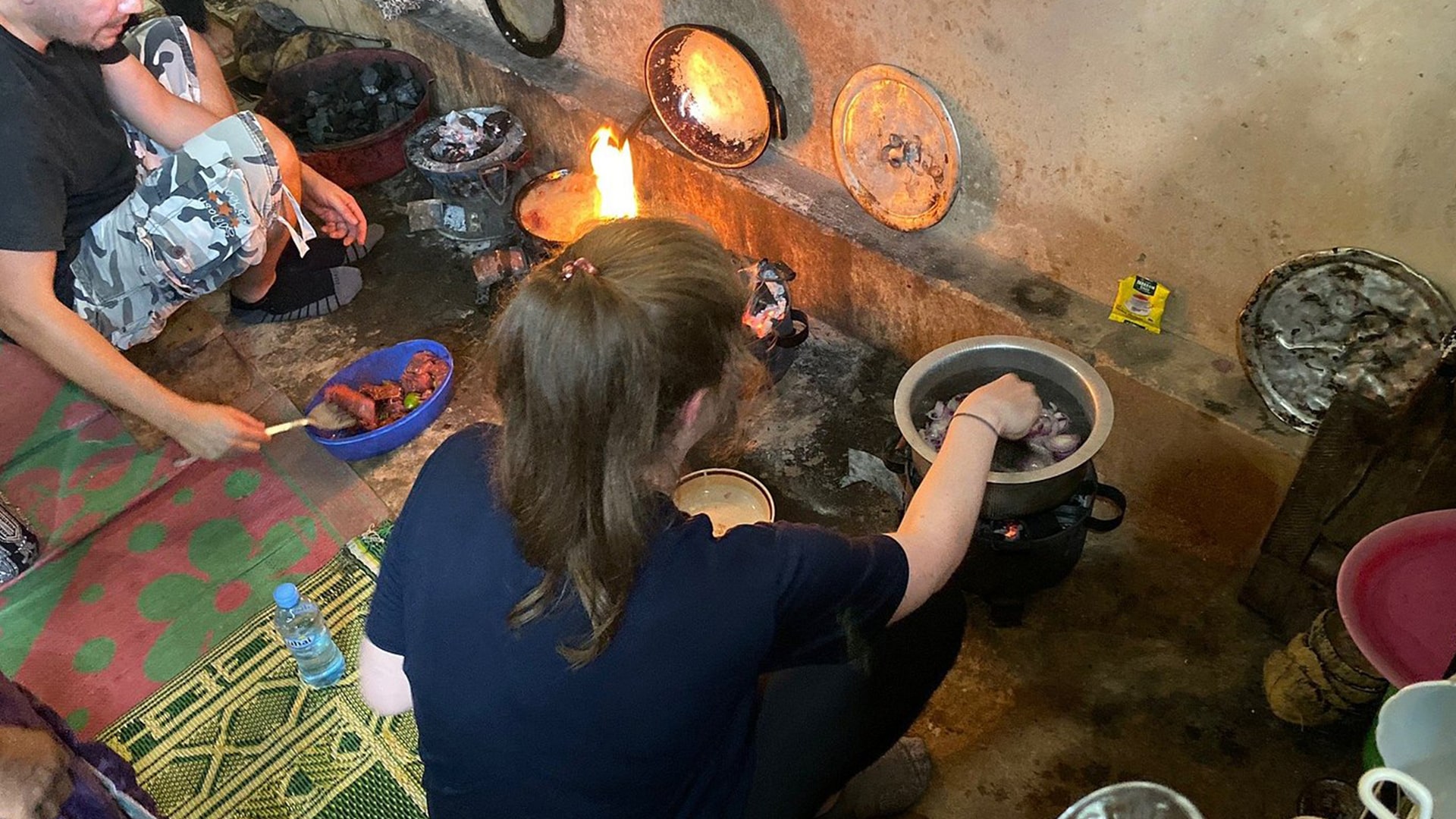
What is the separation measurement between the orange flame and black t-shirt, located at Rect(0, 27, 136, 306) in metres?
1.34

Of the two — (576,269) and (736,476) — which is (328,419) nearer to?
(736,476)

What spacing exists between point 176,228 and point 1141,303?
2.60m

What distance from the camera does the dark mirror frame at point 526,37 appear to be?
11.4ft

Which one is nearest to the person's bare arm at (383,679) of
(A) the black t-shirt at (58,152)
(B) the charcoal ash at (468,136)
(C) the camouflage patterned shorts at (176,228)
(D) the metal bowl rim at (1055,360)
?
(D) the metal bowl rim at (1055,360)

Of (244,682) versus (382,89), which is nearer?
(244,682)

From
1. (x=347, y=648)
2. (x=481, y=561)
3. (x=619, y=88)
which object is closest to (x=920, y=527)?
(x=481, y=561)

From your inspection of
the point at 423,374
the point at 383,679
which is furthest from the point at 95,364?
the point at 383,679

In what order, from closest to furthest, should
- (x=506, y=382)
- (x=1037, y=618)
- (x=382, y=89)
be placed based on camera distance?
(x=506, y=382) → (x=1037, y=618) → (x=382, y=89)

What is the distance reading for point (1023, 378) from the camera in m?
2.11

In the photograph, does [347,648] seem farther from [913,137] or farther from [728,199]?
[913,137]

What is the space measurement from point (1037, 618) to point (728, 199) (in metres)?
1.57

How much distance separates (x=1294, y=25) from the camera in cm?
175

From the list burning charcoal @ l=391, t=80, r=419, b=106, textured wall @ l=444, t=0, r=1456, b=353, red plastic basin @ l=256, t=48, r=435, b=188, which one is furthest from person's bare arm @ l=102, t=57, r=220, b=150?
textured wall @ l=444, t=0, r=1456, b=353

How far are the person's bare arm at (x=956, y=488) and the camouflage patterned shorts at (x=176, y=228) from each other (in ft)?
7.34
